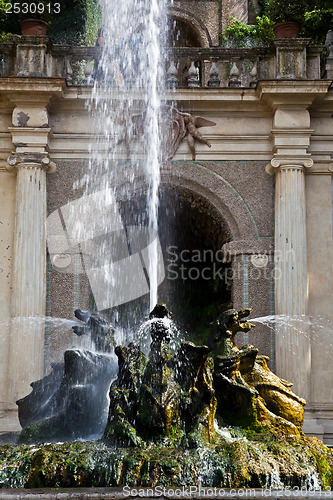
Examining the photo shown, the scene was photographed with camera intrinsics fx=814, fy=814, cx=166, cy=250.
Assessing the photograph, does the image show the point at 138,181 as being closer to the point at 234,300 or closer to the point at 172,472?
the point at 234,300

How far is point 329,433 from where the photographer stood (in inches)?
385

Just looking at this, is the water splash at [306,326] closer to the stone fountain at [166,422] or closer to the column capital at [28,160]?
the stone fountain at [166,422]

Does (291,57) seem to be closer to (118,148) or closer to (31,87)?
(118,148)

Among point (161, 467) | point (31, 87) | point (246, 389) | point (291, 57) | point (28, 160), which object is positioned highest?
point (291, 57)

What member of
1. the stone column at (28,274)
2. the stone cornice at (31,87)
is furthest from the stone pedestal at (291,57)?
the stone column at (28,274)

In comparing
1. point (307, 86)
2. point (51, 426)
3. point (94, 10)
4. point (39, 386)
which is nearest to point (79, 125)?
point (307, 86)

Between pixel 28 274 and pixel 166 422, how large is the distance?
383 centimetres

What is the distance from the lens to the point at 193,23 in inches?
750

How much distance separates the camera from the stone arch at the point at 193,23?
18891mm

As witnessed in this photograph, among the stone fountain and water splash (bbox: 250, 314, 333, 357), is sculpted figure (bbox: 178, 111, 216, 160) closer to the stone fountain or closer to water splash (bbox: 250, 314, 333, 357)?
water splash (bbox: 250, 314, 333, 357)

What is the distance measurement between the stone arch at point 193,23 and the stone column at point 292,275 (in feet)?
30.3

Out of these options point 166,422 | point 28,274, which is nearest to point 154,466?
point 166,422

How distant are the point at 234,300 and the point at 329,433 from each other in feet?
6.51

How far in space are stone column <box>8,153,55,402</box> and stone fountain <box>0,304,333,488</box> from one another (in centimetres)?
142
